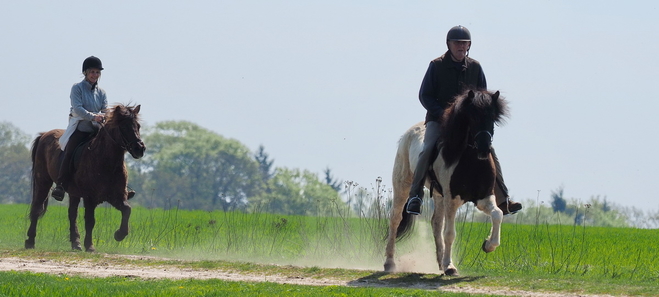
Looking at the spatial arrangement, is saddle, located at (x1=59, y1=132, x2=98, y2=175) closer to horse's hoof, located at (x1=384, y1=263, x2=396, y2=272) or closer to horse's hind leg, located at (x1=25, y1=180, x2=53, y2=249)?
horse's hind leg, located at (x1=25, y1=180, x2=53, y2=249)

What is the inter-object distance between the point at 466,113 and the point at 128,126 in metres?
5.79

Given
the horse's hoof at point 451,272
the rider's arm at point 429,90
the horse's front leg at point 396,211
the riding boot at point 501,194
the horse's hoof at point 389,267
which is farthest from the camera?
the horse's front leg at point 396,211

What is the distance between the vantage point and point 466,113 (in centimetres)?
1115

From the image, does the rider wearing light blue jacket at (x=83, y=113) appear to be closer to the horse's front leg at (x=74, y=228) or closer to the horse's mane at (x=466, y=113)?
the horse's front leg at (x=74, y=228)

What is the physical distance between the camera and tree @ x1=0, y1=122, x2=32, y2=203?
298 ft

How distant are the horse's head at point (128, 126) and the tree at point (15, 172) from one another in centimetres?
7488

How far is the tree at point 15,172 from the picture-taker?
90875mm

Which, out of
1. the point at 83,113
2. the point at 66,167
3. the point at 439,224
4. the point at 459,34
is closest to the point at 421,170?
the point at 439,224

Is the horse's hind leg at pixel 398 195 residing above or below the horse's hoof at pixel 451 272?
above

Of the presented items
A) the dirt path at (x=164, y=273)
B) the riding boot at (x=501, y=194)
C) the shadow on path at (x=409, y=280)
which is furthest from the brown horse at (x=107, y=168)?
the riding boot at (x=501, y=194)

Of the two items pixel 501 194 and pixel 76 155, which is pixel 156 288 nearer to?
pixel 501 194

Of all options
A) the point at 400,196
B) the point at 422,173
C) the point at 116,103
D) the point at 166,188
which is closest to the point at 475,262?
the point at 400,196

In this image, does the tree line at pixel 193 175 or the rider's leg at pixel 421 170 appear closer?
the rider's leg at pixel 421 170

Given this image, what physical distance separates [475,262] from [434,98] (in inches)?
137
